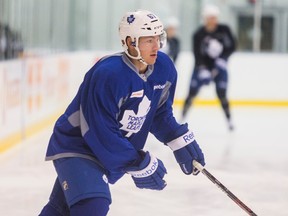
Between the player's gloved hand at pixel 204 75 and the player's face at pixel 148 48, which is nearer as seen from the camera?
the player's face at pixel 148 48

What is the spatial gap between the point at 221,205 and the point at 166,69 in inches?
62.8

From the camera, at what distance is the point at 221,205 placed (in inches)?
170

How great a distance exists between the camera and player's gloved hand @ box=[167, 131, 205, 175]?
296 cm

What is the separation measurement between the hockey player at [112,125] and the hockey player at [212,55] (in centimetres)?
540

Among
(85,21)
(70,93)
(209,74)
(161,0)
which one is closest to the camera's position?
(209,74)

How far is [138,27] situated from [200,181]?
8.09 feet

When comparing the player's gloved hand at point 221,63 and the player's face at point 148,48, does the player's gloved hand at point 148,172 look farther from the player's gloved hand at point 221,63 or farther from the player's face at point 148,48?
the player's gloved hand at point 221,63

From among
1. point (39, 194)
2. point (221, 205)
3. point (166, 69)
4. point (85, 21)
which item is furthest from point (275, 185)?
point (85, 21)

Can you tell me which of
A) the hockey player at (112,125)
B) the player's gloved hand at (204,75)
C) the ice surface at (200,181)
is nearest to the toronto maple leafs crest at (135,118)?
the hockey player at (112,125)

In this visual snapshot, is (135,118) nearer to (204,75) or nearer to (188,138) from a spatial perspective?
(188,138)

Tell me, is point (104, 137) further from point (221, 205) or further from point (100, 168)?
point (221, 205)

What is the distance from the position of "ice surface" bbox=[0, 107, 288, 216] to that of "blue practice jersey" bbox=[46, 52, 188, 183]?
1282 mm

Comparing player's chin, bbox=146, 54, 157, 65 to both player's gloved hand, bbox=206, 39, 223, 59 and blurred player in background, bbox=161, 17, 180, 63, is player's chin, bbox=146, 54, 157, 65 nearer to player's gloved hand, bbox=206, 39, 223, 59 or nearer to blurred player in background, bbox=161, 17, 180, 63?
player's gloved hand, bbox=206, 39, 223, 59

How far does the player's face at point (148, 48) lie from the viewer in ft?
8.96
